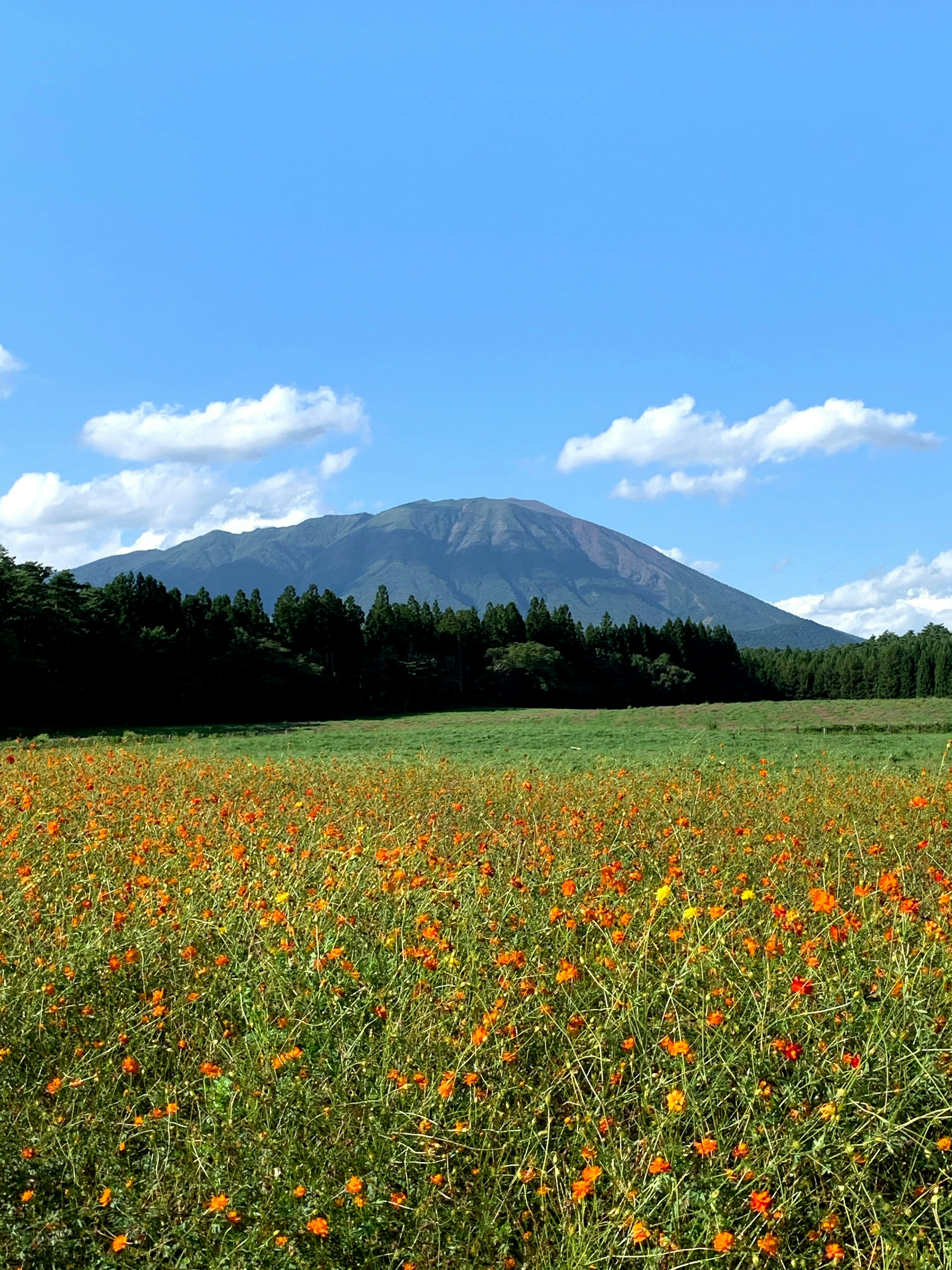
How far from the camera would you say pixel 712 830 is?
23.0ft

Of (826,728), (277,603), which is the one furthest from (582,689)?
(826,728)

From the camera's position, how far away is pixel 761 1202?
2357 mm

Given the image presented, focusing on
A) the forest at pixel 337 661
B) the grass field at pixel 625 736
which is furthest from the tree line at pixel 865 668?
the grass field at pixel 625 736

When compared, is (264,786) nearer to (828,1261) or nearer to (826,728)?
(828,1261)

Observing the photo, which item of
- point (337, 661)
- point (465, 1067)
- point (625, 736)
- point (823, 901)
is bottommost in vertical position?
point (625, 736)

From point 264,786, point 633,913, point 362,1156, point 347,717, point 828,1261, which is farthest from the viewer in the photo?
point 347,717

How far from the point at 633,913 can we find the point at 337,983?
1469mm

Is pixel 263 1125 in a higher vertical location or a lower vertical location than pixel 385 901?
lower

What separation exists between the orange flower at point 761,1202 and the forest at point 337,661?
38891 millimetres

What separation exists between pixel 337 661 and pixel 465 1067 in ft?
210

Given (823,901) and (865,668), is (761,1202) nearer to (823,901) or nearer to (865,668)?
(823,901)

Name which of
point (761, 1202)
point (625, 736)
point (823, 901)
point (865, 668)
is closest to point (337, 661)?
point (625, 736)

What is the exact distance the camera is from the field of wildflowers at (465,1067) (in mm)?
2598

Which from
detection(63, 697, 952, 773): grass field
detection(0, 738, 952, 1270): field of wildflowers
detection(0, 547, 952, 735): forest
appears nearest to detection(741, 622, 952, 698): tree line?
detection(0, 547, 952, 735): forest
